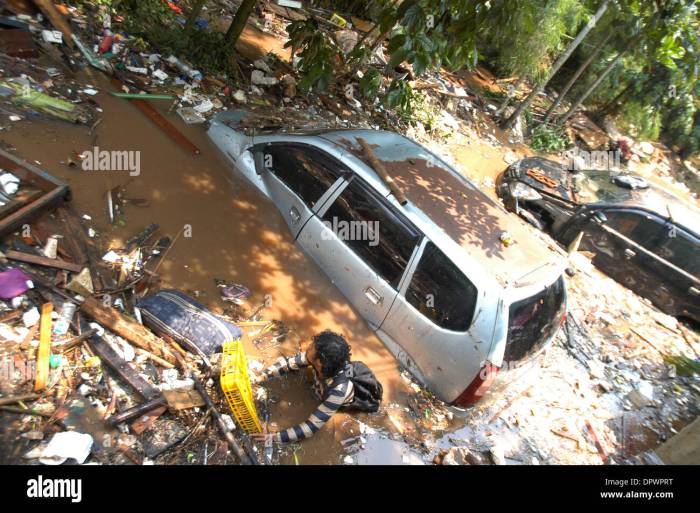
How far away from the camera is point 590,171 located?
8.38 metres

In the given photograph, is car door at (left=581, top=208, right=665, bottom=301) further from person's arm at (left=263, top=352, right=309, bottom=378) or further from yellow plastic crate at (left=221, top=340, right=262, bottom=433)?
yellow plastic crate at (left=221, top=340, right=262, bottom=433)

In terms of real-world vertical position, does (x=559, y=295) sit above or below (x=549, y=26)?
below

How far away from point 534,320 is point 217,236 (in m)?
3.30

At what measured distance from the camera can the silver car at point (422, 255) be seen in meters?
3.45

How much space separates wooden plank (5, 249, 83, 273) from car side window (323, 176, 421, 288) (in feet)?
7.46

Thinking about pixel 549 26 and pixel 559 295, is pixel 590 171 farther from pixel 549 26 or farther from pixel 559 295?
pixel 559 295

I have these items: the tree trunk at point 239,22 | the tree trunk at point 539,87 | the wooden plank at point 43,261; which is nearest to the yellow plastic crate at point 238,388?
the wooden plank at point 43,261

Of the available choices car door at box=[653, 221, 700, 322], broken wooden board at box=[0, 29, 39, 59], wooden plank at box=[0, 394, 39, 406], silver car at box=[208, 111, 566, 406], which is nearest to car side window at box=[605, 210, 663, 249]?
car door at box=[653, 221, 700, 322]

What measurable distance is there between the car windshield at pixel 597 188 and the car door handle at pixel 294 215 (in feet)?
18.2

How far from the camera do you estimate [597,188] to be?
779 cm

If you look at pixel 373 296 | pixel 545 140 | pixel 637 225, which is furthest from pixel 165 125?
pixel 545 140

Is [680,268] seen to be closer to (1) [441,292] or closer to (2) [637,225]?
(2) [637,225]

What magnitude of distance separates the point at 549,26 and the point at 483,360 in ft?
31.6
